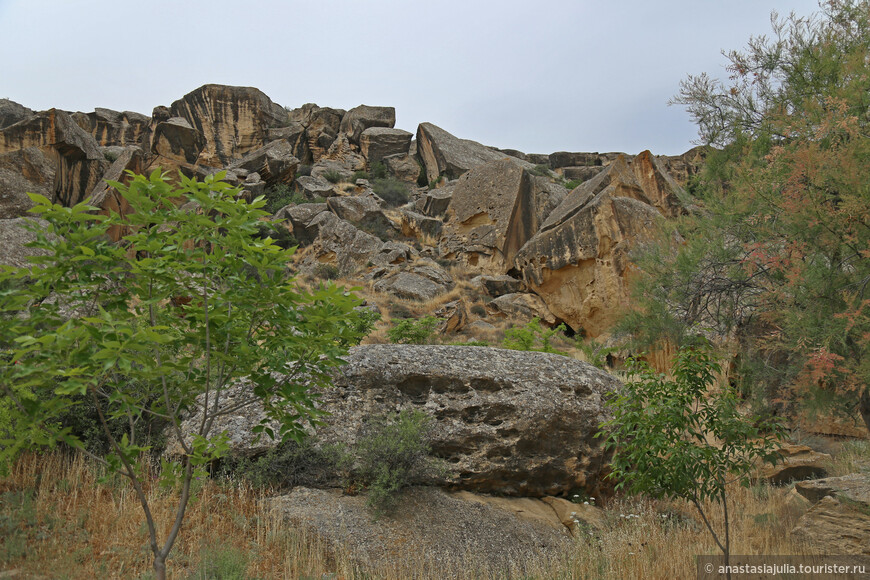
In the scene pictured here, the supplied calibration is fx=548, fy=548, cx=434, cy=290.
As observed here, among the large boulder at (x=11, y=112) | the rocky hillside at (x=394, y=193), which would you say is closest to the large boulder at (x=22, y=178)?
the rocky hillside at (x=394, y=193)

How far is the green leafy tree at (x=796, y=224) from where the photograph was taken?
4.66m

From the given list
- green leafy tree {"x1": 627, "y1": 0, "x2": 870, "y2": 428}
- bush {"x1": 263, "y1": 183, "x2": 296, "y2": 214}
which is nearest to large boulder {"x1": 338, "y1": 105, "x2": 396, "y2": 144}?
bush {"x1": 263, "y1": 183, "x2": 296, "y2": 214}

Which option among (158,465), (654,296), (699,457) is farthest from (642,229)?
(158,465)

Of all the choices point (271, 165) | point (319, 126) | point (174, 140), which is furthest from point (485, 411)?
point (319, 126)

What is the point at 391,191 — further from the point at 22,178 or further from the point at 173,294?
the point at 173,294

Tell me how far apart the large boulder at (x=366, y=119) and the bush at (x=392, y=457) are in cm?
3632

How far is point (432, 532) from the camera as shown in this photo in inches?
218

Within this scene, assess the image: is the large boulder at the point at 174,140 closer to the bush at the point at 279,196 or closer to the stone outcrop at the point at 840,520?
the bush at the point at 279,196

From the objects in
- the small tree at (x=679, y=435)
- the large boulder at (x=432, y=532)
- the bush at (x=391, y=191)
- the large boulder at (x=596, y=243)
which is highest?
the bush at (x=391, y=191)

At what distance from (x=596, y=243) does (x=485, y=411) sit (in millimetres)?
10957

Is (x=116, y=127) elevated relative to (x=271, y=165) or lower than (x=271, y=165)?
elevated

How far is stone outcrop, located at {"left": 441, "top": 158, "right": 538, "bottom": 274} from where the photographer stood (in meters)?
22.6

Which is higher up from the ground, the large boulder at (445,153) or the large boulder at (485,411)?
the large boulder at (445,153)

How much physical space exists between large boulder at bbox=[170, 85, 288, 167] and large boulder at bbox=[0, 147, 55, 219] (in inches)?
709
